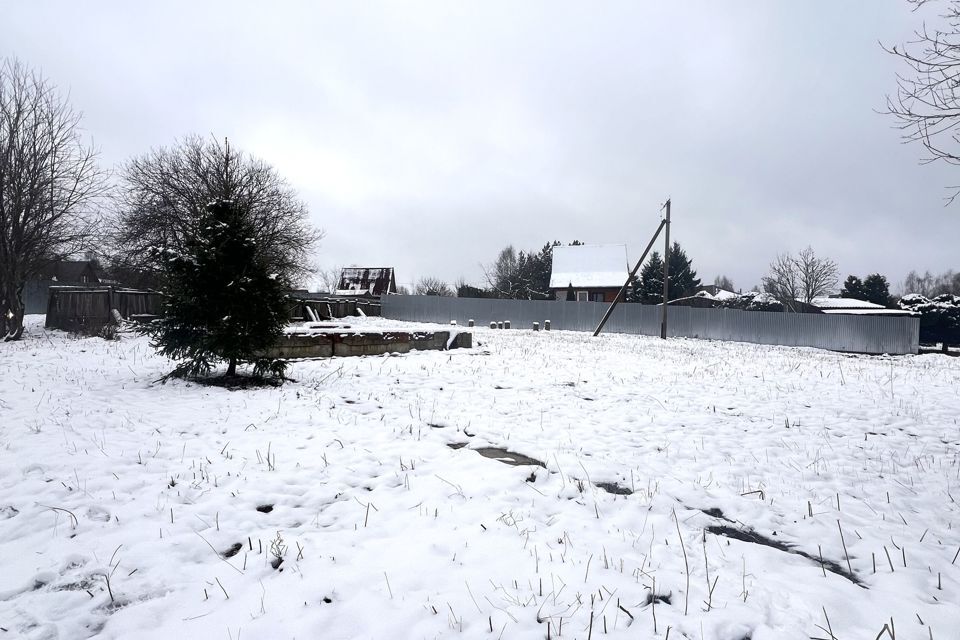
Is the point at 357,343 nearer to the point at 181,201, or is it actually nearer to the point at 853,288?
the point at 181,201

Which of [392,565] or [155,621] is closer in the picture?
[155,621]

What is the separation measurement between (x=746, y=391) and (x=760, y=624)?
21.1ft

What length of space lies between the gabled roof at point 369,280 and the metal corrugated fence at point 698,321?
11804 millimetres

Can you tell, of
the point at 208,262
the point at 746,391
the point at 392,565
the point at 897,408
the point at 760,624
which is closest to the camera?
the point at 760,624

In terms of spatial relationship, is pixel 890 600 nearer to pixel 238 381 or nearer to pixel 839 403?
pixel 839 403

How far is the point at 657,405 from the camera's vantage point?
21.9ft

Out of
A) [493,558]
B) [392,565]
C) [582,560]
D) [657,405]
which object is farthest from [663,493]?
[657,405]

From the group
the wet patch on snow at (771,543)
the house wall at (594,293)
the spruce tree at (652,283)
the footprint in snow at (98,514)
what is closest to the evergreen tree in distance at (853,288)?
the spruce tree at (652,283)

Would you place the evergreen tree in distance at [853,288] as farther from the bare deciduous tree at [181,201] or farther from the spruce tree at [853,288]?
the bare deciduous tree at [181,201]

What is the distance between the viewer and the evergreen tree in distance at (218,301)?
6867mm

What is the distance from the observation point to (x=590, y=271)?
44.0 meters

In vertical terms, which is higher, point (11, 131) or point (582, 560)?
point (11, 131)

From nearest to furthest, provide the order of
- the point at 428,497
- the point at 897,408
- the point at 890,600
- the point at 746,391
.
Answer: the point at 890,600
the point at 428,497
the point at 897,408
the point at 746,391

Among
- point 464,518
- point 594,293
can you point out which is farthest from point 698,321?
point 464,518
